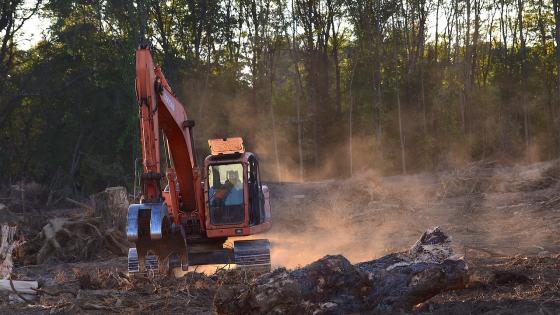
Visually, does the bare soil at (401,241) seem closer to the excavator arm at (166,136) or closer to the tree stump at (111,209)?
the tree stump at (111,209)

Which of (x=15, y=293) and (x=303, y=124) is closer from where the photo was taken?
(x=15, y=293)

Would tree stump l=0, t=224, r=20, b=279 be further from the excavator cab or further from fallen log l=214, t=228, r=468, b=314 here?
fallen log l=214, t=228, r=468, b=314

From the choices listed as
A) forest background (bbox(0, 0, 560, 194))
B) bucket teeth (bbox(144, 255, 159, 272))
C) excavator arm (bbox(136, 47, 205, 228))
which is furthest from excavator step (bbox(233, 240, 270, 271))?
forest background (bbox(0, 0, 560, 194))

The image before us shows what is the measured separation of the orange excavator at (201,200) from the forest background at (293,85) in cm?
2238

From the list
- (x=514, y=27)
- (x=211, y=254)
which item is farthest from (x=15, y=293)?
(x=514, y=27)

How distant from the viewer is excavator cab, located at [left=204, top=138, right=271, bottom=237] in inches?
543

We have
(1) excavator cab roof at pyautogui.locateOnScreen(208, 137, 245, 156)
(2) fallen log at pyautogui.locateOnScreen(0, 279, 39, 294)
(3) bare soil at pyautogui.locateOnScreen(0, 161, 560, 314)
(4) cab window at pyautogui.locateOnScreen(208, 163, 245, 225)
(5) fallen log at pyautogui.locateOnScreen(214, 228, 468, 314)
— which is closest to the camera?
(5) fallen log at pyautogui.locateOnScreen(214, 228, 468, 314)

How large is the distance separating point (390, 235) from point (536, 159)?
90.3 feet

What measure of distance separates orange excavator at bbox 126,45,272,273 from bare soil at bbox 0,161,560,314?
0.67 metres

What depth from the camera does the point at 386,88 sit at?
4747 centimetres

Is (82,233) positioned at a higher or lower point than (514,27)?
lower

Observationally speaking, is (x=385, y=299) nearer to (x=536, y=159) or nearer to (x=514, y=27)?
(x=536, y=159)

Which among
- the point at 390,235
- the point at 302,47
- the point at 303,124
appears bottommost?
the point at 390,235

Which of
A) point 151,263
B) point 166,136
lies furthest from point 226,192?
point 151,263
